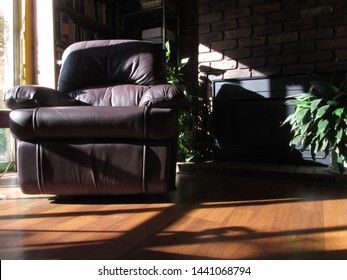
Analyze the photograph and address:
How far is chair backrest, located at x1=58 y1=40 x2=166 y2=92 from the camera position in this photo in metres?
1.62

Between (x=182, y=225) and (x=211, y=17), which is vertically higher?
(x=211, y=17)

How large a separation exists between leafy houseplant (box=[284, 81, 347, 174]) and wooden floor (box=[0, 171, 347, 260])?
0.76ft

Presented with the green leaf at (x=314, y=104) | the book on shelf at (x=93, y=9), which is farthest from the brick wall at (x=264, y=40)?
the book on shelf at (x=93, y=9)

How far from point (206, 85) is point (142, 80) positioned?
0.88 meters

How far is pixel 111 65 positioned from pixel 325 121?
1256mm

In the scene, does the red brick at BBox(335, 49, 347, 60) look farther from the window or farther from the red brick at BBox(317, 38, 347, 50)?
the window

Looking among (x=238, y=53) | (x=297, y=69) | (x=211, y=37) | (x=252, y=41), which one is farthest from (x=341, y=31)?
(x=211, y=37)

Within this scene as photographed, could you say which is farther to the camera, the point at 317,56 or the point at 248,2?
the point at 248,2

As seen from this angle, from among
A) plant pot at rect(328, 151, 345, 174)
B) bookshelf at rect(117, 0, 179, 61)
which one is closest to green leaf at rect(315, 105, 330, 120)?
plant pot at rect(328, 151, 345, 174)

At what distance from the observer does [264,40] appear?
2.15 metres

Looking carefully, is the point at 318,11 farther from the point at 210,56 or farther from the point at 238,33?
the point at 210,56

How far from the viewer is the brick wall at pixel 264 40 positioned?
195cm

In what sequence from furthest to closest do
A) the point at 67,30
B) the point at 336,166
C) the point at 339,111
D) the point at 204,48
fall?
the point at 204,48
the point at 67,30
the point at 336,166
the point at 339,111

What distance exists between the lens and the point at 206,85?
235 cm
